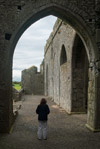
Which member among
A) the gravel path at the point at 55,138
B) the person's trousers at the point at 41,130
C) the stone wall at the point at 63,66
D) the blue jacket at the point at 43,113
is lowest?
the gravel path at the point at 55,138

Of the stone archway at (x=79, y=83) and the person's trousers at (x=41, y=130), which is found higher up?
the stone archway at (x=79, y=83)

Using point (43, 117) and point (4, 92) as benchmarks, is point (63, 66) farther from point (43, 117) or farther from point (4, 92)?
point (43, 117)

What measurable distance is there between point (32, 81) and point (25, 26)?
60.6ft

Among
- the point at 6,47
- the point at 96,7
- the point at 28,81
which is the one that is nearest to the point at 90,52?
the point at 96,7

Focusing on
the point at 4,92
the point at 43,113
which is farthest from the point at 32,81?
the point at 43,113

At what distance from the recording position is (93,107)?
6.05 metres

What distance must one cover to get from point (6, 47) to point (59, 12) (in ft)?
7.49

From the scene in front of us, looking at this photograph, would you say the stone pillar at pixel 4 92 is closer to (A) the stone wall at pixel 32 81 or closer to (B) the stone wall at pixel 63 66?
(B) the stone wall at pixel 63 66

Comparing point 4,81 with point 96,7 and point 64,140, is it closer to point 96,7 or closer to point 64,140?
point 64,140

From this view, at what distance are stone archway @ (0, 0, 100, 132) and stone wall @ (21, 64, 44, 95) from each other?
18197 millimetres

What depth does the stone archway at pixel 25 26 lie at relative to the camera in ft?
18.8

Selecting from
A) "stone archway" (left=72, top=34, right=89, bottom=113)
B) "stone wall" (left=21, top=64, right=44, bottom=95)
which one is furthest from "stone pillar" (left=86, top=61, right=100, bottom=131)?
"stone wall" (left=21, top=64, right=44, bottom=95)

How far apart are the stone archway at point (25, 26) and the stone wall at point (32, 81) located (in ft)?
59.7

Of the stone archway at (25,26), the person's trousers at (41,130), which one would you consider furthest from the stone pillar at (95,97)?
the person's trousers at (41,130)
